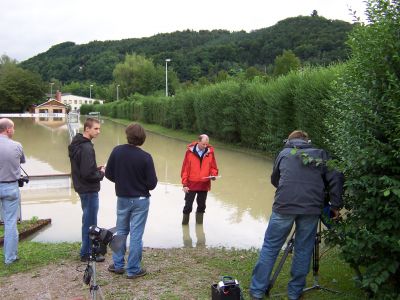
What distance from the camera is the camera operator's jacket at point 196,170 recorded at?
27.1 feet

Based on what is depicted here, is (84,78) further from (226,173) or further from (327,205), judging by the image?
(327,205)

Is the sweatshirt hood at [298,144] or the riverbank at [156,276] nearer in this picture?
the sweatshirt hood at [298,144]

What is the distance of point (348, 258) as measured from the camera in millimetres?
3988

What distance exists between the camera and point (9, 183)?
19.2 ft

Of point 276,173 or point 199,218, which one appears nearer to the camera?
point 276,173

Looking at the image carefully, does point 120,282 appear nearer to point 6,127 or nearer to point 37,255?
point 37,255

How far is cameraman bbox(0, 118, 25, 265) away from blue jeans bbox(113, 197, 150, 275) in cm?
154

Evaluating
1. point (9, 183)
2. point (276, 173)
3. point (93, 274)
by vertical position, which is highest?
point (276, 173)

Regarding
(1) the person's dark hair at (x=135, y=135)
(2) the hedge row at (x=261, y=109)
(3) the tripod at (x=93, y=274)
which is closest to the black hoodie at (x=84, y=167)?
(1) the person's dark hair at (x=135, y=135)

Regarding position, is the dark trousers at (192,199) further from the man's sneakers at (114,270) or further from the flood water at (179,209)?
the man's sneakers at (114,270)

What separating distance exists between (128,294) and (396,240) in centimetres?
279

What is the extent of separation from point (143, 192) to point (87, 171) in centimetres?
88

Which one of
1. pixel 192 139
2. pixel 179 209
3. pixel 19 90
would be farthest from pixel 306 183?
pixel 19 90

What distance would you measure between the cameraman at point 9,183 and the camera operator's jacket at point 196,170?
10.4 feet
